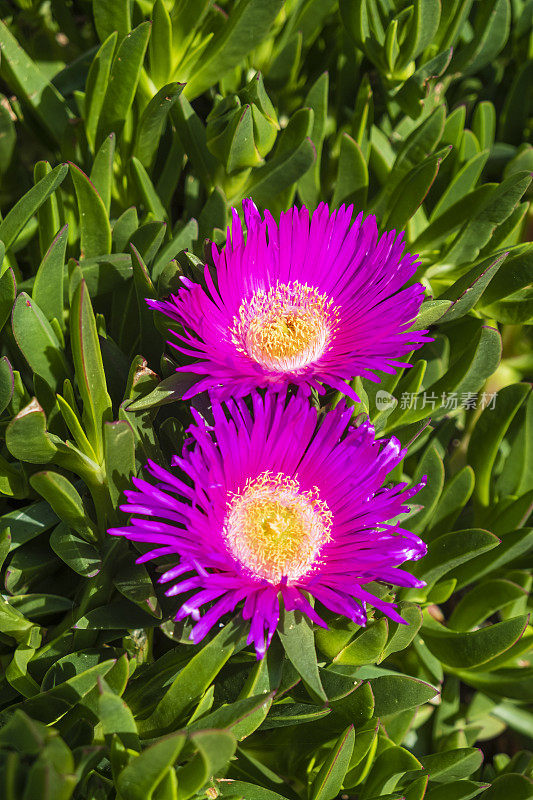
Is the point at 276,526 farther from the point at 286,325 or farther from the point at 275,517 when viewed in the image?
the point at 286,325

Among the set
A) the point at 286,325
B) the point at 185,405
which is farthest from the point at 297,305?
the point at 185,405

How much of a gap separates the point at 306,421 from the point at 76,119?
0.54 metres

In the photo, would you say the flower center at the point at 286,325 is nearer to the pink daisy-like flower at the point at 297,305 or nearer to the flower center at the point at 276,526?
the pink daisy-like flower at the point at 297,305

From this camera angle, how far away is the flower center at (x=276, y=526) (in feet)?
2.42

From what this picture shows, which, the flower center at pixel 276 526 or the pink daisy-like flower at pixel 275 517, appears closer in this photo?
the pink daisy-like flower at pixel 275 517

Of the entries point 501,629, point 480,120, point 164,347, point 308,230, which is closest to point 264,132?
point 308,230

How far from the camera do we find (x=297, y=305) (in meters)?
0.83

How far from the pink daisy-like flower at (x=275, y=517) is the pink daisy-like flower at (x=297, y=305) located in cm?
4

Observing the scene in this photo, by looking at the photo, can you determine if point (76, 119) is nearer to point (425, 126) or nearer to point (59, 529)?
point (425, 126)

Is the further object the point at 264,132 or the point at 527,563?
the point at 527,563

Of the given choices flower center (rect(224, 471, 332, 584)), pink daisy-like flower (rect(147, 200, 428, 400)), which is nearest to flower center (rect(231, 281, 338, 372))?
pink daisy-like flower (rect(147, 200, 428, 400))

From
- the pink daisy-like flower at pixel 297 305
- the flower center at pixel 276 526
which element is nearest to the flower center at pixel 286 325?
the pink daisy-like flower at pixel 297 305

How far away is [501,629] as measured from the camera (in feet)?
2.72

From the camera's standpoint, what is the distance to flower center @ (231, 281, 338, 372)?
0.79 meters
